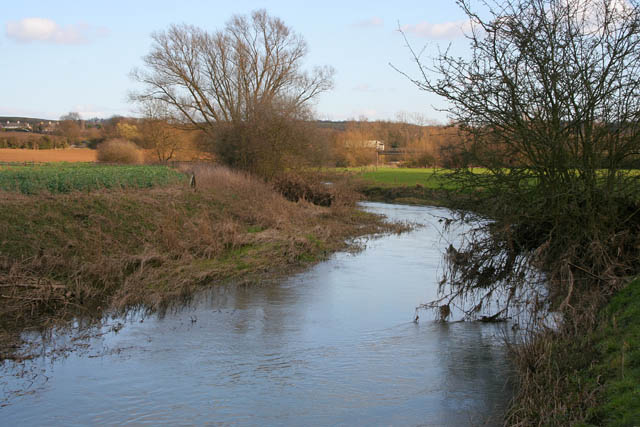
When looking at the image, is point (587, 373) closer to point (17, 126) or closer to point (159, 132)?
point (159, 132)

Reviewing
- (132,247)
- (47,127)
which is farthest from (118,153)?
(132,247)

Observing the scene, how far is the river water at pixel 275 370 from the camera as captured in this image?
264 inches

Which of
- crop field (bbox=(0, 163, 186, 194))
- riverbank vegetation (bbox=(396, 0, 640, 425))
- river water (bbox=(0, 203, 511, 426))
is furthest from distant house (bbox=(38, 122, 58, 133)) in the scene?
riverbank vegetation (bbox=(396, 0, 640, 425))

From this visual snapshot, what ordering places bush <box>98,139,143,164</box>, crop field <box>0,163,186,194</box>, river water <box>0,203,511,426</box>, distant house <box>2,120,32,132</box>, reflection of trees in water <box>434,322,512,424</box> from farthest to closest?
distant house <box>2,120,32,132</box> < bush <box>98,139,143,164</box> < crop field <box>0,163,186,194</box> < reflection of trees in water <box>434,322,512,424</box> < river water <box>0,203,511,426</box>

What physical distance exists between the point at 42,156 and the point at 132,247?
30.2 meters

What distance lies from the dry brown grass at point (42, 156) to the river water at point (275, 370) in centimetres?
2805

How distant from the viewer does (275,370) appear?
8.01 m

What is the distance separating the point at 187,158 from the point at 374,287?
1338 inches

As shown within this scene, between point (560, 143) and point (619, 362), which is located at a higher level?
point (560, 143)

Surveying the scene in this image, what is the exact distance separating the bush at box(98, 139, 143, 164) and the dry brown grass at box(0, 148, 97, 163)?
5.01ft

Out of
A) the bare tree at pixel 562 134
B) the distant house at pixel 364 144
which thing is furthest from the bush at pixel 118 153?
the bare tree at pixel 562 134

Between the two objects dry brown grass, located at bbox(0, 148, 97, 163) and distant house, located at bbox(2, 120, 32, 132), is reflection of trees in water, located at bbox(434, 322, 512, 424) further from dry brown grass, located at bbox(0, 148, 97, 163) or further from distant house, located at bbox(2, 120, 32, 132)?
distant house, located at bbox(2, 120, 32, 132)

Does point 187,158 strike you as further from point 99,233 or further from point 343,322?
point 343,322

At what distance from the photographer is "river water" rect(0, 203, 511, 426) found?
670 cm
